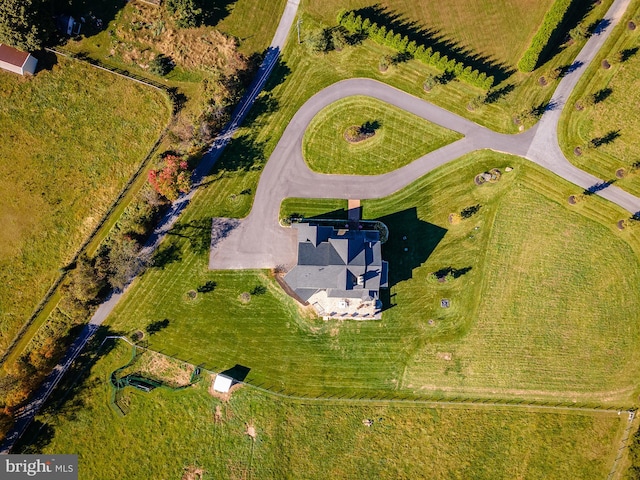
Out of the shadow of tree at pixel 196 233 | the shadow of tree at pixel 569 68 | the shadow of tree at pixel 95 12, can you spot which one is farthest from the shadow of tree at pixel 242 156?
the shadow of tree at pixel 569 68

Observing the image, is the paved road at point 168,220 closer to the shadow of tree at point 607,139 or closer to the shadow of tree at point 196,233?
the shadow of tree at point 196,233

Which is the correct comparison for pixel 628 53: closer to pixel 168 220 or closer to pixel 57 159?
pixel 168 220

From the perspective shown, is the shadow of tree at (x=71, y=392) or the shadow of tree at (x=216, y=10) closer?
the shadow of tree at (x=71, y=392)

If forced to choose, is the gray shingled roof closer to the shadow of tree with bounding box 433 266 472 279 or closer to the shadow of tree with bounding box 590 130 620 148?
the shadow of tree with bounding box 433 266 472 279

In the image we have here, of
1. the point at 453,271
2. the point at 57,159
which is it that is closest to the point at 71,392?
the point at 57,159

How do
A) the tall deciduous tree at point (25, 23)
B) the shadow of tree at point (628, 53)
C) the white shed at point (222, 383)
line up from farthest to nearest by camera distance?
the shadow of tree at point (628, 53)
the white shed at point (222, 383)
the tall deciduous tree at point (25, 23)
